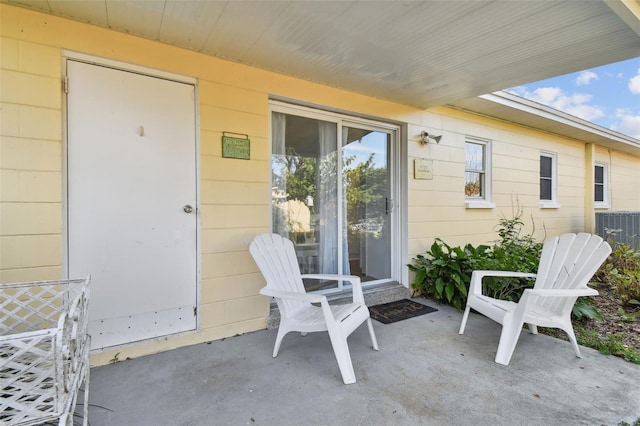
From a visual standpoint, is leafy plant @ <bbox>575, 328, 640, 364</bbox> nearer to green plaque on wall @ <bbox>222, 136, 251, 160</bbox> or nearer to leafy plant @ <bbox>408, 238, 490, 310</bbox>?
leafy plant @ <bbox>408, 238, 490, 310</bbox>

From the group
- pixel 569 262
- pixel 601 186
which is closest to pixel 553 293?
pixel 569 262

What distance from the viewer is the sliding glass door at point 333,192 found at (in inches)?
127

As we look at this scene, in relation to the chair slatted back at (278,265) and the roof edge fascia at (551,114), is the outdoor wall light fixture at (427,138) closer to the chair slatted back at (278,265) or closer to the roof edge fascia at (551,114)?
the roof edge fascia at (551,114)

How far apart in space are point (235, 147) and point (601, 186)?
8.94 m

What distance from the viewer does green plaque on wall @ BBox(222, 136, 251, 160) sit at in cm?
267

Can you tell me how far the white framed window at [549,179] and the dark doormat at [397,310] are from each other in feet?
13.7

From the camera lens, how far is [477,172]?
4871 millimetres

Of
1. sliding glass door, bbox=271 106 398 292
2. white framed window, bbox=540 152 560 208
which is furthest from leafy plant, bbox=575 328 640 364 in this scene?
white framed window, bbox=540 152 560 208

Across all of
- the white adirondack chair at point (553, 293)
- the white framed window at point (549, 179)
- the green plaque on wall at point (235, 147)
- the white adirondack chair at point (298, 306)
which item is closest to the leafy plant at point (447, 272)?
the white adirondack chair at point (553, 293)

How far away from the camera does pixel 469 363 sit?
7.36 ft

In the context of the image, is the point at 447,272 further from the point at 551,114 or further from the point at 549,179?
the point at 549,179

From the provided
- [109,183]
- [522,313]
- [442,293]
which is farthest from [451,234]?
[109,183]

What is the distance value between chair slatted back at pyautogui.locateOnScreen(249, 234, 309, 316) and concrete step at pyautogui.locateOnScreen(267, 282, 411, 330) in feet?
1.65

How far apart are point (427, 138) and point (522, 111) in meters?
1.82
